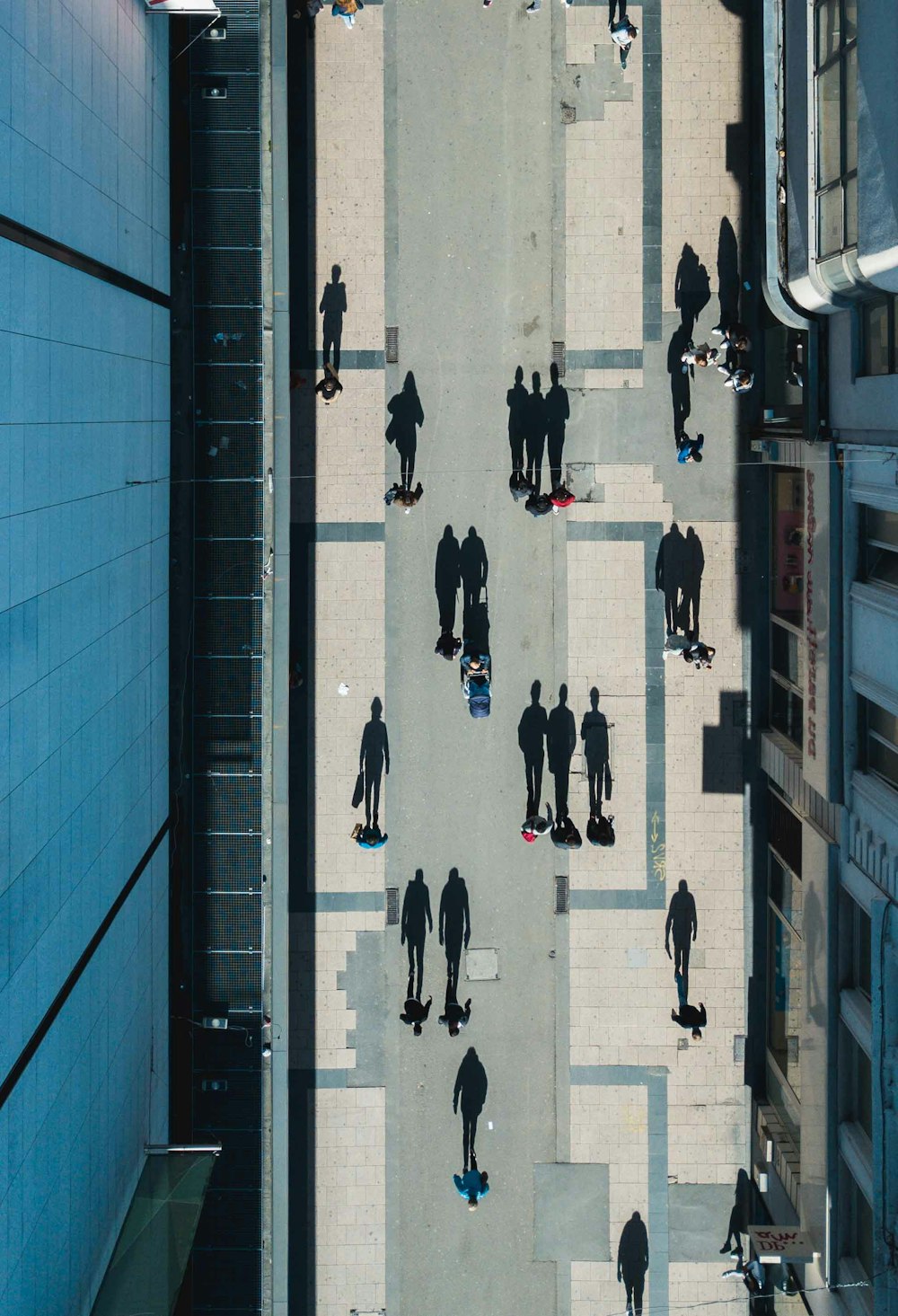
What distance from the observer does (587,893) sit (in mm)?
18094

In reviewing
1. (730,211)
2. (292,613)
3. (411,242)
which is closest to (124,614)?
(292,613)

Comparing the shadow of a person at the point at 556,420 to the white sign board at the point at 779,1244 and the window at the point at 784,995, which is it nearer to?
the window at the point at 784,995

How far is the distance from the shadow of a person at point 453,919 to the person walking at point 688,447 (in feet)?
33.3

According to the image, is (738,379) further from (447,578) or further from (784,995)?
(784,995)

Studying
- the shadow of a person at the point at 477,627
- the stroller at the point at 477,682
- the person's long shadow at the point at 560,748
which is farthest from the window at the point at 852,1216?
the shadow of a person at the point at 477,627

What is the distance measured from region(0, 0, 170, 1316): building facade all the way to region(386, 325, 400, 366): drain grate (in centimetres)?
459

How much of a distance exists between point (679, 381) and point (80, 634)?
13196mm

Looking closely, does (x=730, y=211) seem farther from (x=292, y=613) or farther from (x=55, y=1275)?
(x=55, y=1275)

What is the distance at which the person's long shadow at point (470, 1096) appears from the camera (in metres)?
17.9

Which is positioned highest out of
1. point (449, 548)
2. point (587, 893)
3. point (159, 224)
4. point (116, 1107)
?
point (159, 224)

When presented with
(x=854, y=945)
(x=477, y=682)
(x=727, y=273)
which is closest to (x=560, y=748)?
(x=477, y=682)

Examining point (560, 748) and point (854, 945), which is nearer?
point (854, 945)

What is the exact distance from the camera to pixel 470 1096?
18.0 metres

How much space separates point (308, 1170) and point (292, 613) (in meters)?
12.0
